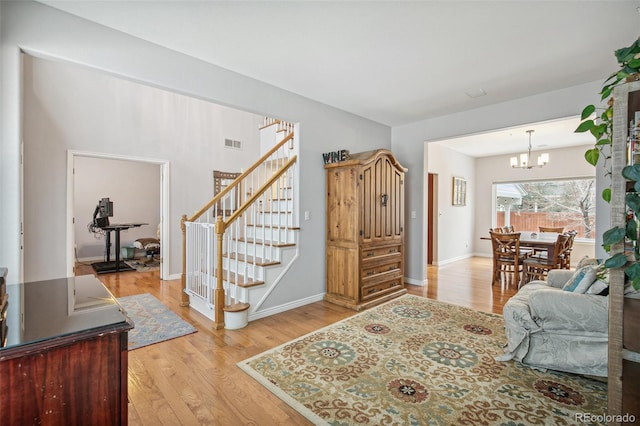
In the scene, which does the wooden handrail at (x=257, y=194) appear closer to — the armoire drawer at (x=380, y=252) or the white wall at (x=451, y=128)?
the armoire drawer at (x=380, y=252)

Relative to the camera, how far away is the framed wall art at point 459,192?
300 inches

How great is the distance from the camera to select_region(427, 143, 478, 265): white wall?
7.04 metres

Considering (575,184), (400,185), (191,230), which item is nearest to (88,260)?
(191,230)

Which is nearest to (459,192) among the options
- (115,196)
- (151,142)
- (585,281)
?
(585,281)

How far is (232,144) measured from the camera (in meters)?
6.47

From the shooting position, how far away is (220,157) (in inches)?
247

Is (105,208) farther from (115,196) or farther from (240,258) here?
(240,258)

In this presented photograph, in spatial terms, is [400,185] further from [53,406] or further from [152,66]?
[53,406]

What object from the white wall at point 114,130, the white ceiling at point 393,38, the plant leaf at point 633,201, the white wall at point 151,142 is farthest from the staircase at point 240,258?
the plant leaf at point 633,201

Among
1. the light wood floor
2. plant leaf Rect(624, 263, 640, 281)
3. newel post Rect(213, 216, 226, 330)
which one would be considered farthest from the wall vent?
plant leaf Rect(624, 263, 640, 281)

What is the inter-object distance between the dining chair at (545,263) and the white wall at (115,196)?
28.7ft

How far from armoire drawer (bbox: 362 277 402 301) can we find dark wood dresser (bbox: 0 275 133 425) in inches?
126

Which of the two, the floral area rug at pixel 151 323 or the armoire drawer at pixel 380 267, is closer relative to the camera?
the floral area rug at pixel 151 323

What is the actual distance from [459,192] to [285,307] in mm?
6021
